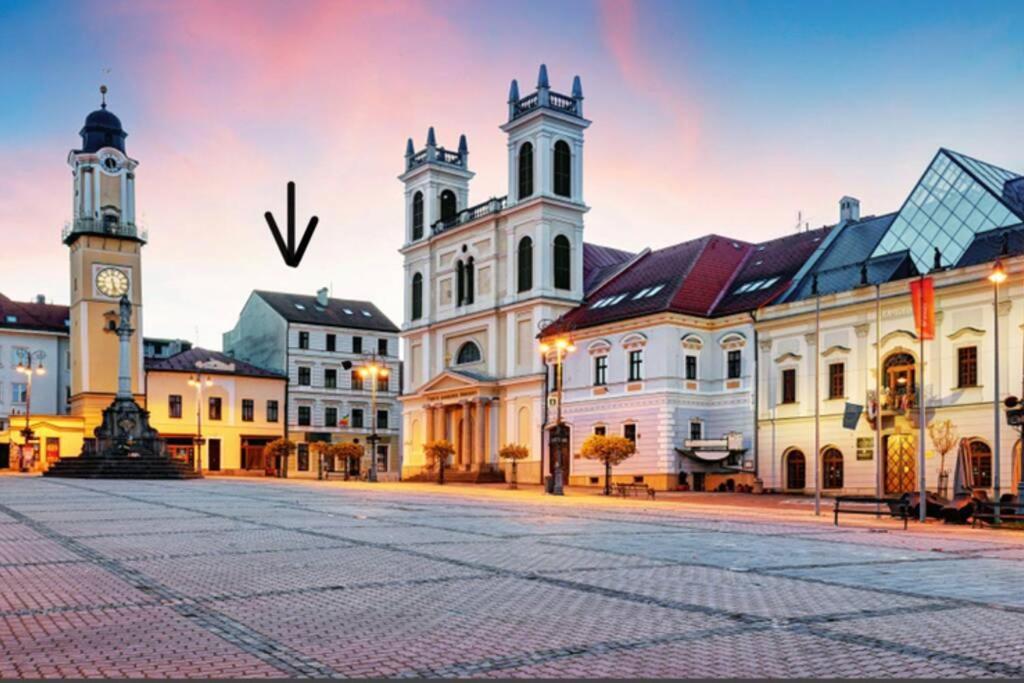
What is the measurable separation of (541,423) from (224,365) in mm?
31932

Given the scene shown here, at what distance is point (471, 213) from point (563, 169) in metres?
7.18

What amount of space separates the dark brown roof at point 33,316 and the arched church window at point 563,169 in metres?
46.2

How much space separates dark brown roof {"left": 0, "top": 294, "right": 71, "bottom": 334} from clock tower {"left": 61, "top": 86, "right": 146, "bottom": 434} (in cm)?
983

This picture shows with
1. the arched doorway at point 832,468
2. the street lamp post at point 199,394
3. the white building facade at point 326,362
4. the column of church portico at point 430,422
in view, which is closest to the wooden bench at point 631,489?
the arched doorway at point 832,468

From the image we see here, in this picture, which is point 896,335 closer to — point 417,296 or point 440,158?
point 417,296

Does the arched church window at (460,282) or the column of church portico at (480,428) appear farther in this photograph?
the arched church window at (460,282)

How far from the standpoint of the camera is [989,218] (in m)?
41.9

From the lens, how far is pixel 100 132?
7712 cm

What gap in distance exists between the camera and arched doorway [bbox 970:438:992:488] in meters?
38.1

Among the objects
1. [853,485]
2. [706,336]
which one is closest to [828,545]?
[853,485]

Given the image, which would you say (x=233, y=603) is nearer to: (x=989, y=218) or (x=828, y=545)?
(x=828, y=545)

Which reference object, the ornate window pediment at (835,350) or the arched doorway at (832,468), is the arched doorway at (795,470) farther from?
the ornate window pediment at (835,350)

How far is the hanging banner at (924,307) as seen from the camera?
27984 millimetres

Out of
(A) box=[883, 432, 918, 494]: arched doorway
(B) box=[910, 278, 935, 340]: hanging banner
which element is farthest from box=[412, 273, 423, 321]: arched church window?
(B) box=[910, 278, 935, 340]: hanging banner
